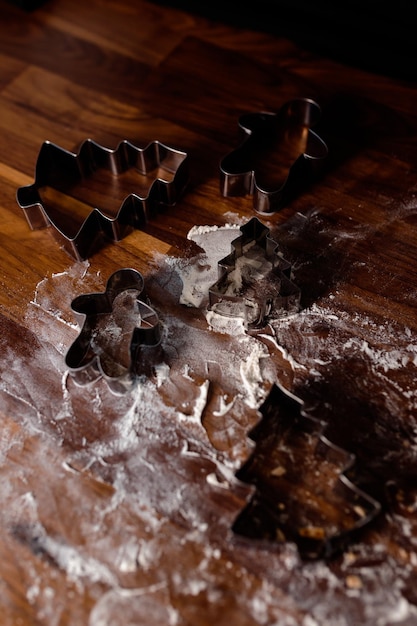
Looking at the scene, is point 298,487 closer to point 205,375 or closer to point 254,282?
point 205,375

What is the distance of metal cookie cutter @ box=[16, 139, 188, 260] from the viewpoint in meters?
1.18

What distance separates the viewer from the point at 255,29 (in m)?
1.51

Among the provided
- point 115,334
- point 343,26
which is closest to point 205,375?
point 115,334

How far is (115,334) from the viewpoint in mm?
1071

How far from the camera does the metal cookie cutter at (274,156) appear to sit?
3.95 feet

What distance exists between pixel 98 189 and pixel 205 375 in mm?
493

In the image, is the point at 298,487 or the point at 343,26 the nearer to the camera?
the point at 298,487

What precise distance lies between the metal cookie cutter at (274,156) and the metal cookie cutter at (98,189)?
119mm

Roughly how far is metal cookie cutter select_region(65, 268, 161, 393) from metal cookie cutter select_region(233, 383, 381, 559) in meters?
0.23

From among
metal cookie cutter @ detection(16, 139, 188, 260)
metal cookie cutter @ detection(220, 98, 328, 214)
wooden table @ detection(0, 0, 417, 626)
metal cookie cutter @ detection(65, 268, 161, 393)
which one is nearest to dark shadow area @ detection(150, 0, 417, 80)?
wooden table @ detection(0, 0, 417, 626)

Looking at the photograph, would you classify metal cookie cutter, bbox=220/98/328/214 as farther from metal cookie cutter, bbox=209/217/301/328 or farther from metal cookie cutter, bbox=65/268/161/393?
metal cookie cutter, bbox=65/268/161/393

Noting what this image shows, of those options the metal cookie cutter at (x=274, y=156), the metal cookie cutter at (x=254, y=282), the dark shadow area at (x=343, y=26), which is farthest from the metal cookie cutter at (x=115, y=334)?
the dark shadow area at (x=343, y=26)

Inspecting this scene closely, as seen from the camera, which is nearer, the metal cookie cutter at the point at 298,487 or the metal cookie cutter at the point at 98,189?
the metal cookie cutter at the point at 298,487

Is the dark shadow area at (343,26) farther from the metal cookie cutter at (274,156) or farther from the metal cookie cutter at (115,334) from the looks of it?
the metal cookie cutter at (115,334)
